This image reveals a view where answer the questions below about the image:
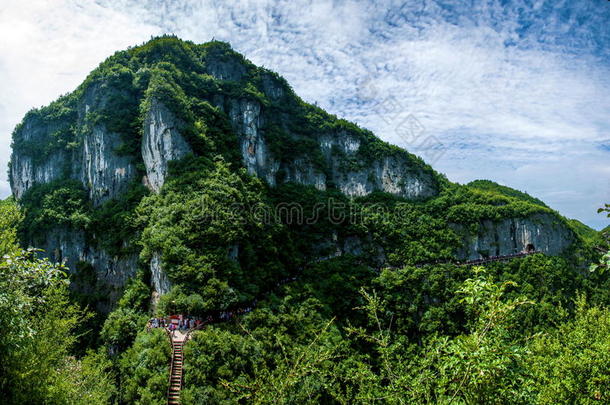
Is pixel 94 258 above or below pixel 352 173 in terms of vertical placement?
below

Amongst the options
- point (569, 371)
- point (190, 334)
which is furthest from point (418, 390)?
point (190, 334)

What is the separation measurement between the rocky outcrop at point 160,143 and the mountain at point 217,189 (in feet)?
0.38

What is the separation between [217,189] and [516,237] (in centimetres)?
4116

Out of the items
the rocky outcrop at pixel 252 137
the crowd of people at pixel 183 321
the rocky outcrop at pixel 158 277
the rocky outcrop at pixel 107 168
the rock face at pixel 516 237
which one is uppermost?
the rocky outcrop at pixel 252 137

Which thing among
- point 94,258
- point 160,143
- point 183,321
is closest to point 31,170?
point 94,258

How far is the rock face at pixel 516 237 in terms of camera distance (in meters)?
46.7

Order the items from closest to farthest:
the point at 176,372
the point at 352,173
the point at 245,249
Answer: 1. the point at 176,372
2. the point at 245,249
3. the point at 352,173

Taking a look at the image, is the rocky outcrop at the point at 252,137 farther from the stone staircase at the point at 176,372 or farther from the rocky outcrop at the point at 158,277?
the stone staircase at the point at 176,372

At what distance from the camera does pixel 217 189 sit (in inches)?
1191

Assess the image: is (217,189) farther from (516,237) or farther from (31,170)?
(516,237)

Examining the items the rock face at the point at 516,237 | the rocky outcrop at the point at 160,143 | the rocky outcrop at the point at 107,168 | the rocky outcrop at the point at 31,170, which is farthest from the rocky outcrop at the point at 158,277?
the rock face at the point at 516,237

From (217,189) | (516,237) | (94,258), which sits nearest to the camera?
(217,189)

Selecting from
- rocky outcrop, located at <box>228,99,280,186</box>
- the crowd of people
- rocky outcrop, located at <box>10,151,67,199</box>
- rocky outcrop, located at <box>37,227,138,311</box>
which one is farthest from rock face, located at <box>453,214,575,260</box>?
rocky outcrop, located at <box>10,151,67,199</box>

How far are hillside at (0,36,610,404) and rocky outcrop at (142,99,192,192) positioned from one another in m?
0.22
